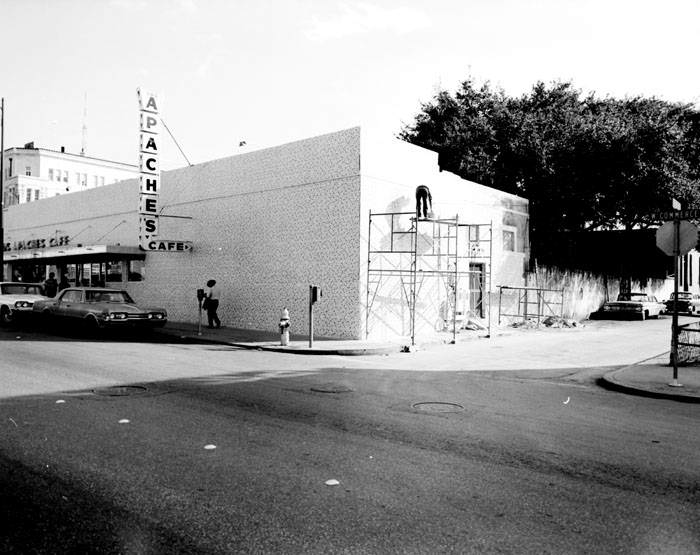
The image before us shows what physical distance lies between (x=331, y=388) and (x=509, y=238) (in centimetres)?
1733

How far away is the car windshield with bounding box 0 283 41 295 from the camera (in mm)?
22717

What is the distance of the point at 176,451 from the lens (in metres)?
5.80

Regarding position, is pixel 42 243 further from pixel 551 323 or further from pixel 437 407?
pixel 437 407

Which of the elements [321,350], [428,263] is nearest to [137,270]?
[428,263]

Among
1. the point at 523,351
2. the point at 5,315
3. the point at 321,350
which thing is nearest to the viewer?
the point at 321,350

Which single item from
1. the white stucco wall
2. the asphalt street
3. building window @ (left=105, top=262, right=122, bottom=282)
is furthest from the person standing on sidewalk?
the asphalt street

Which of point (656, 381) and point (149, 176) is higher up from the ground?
point (149, 176)

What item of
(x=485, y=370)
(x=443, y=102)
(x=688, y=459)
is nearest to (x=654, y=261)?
(x=443, y=102)

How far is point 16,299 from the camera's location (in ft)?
72.6

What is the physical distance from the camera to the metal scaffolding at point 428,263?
17859 millimetres

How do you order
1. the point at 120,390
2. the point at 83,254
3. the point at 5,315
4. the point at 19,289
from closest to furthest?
1. the point at 120,390
2. the point at 5,315
3. the point at 19,289
4. the point at 83,254

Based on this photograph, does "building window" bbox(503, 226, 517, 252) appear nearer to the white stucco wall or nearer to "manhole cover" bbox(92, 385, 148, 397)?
the white stucco wall

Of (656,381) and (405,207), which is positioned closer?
(656,381)

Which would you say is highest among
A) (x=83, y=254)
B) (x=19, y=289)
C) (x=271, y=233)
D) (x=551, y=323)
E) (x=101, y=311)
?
(x=271, y=233)
